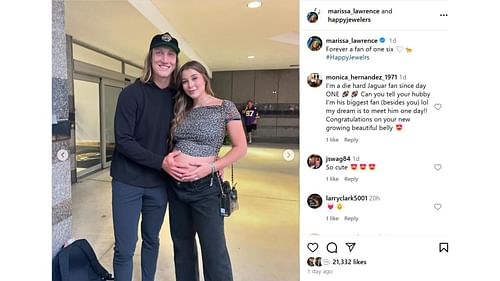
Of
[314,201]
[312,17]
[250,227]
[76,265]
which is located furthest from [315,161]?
[250,227]

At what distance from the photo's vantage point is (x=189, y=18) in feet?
12.9

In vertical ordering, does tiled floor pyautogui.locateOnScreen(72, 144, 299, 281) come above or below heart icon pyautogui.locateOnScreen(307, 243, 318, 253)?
below

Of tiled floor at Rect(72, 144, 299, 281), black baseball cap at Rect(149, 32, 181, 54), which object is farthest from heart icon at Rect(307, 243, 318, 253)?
black baseball cap at Rect(149, 32, 181, 54)

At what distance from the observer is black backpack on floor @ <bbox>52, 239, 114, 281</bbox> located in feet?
3.97

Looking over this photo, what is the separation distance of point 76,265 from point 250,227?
65.8 inches

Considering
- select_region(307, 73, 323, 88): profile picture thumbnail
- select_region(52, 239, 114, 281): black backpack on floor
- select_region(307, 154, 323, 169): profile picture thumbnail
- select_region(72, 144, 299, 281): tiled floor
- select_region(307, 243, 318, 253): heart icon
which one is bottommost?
select_region(72, 144, 299, 281): tiled floor

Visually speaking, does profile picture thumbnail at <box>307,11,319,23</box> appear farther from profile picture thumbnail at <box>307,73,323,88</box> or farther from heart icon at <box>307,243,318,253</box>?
heart icon at <box>307,243,318,253</box>

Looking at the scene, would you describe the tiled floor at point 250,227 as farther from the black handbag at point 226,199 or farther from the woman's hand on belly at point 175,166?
the woman's hand on belly at point 175,166

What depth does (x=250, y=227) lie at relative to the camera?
278 centimetres

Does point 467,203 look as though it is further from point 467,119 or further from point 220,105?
point 220,105

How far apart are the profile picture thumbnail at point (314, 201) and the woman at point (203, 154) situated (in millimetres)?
680

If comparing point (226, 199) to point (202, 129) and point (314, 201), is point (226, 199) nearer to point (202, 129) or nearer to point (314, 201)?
point (202, 129)

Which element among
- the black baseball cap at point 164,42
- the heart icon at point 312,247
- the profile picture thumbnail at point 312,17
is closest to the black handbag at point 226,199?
the black baseball cap at point 164,42
